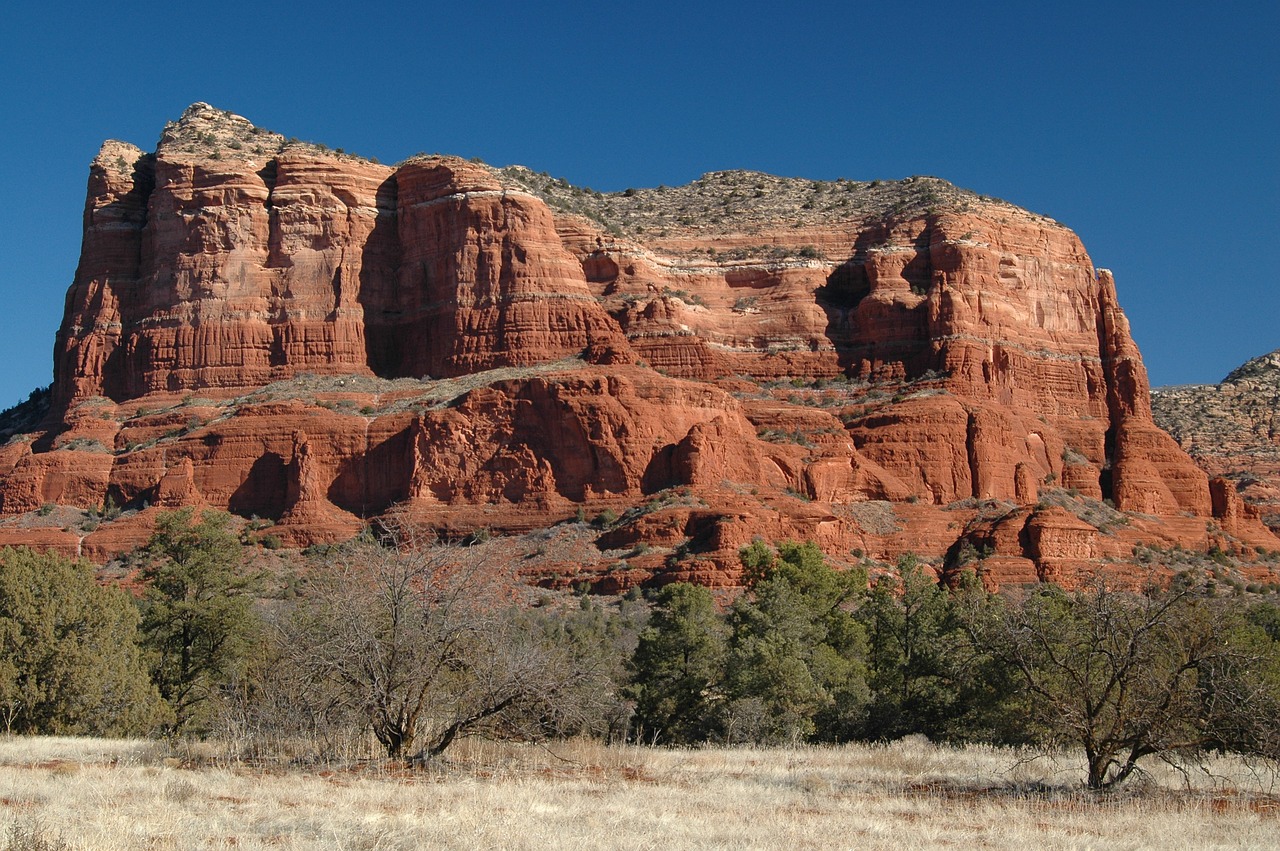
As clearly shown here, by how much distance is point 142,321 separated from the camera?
78.7 m

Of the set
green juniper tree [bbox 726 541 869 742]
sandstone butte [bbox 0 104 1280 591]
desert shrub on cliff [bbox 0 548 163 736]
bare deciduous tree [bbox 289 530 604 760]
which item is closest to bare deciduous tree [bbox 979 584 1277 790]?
bare deciduous tree [bbox 289 530 604 760]

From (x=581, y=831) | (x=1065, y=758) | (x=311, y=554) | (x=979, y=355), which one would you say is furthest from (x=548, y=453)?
(x=581, y=831)

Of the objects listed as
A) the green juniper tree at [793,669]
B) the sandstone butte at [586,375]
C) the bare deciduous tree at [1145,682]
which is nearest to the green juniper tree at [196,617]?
the green juniper tree at [793,669]

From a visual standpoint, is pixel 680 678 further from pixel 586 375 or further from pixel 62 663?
pixel 586 375

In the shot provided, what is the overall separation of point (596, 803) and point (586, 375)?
4949 cm

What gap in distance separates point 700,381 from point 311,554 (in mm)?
24170

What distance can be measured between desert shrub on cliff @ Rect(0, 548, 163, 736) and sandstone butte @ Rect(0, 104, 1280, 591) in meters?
29.9

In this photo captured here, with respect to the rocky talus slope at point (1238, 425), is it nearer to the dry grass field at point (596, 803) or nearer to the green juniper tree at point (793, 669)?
the green juniper tree at point (793, 669)

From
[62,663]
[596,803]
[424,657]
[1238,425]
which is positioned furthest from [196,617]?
Result: [1238,425]

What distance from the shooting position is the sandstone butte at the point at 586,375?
2525 inches

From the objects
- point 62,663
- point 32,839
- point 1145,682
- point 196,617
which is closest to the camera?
point 32,839

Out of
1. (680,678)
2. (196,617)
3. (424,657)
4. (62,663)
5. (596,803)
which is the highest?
(196,617)

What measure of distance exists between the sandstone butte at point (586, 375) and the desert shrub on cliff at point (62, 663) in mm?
29861

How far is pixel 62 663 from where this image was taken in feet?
86.7
